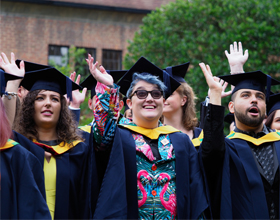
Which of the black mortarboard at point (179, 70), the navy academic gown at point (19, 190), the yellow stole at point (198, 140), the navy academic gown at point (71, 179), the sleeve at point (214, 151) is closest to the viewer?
the navy academic gown at point (19, 190)

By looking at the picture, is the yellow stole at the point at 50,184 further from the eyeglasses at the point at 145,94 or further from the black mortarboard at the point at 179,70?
the black mortarboard at the point at 179,70

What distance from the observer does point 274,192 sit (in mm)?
4617

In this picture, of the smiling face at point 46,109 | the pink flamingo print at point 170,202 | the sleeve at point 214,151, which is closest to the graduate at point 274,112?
the sleeve at point 214,151

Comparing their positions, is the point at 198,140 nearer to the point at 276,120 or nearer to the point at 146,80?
the point at 146,80

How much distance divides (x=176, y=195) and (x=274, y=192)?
109 centimetres

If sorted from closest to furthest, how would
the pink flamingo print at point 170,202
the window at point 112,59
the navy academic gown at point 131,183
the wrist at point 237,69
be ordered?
the navy academic gown at point 131,183
the pink flamingo print at point 170,202
the wrist at point 237,69
the window at point 112,59

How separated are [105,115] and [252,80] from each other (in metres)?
1.90

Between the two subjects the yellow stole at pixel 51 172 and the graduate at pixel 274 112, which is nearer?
the yellow stole at pixel 51 172

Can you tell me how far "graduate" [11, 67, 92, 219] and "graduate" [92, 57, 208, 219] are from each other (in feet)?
1.63

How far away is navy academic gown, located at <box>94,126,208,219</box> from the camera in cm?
402

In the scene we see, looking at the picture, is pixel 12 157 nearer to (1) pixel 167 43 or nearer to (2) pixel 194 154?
(2) pixel 194 154

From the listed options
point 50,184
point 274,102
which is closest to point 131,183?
point 50,184

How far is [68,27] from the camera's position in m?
18.8

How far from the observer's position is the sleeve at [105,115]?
4102 millimetres
